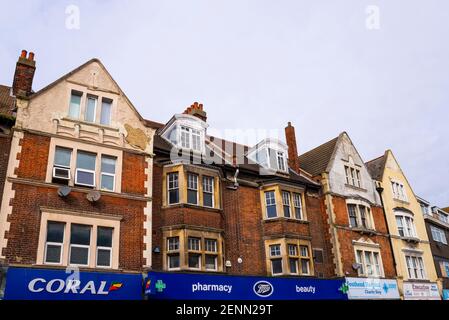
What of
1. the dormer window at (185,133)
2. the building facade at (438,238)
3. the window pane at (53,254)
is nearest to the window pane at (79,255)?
the window pane at (53,254)

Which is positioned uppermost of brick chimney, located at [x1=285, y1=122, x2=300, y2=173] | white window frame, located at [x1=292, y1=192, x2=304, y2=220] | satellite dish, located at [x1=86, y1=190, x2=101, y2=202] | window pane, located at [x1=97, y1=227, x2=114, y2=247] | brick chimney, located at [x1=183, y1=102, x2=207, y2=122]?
brick chimney, located at [x1=183, y1=102, x2=207, y2=122]

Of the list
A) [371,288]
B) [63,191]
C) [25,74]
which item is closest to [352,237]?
[371,288]

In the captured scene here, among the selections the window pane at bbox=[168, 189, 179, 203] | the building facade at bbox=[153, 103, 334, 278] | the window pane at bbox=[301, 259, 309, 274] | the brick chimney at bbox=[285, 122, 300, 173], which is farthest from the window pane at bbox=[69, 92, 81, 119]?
the brick chimney at bbox=[285, 122, 300, 173]

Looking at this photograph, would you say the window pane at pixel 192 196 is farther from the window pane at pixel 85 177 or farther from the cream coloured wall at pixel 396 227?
the cream coloured wall at pixel 396 227

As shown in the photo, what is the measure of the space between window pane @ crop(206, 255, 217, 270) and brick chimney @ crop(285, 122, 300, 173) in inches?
419

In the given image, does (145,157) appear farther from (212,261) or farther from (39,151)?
→ (212,261)

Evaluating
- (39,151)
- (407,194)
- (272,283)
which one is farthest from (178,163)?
(407,194)

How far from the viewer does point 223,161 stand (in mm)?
22047

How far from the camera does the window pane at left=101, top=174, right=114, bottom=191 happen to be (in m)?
16.7

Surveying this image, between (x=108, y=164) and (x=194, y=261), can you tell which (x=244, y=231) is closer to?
(x=194, y=261)

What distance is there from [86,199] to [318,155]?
59.3 feet

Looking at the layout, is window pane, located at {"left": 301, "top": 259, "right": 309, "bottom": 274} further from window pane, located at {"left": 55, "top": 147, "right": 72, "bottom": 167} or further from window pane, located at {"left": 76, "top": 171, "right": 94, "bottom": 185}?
window pane, located at {"left": 55, "top": 147, "right": 72, "bottom": 167}

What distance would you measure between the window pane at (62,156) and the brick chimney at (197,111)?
10377mm
